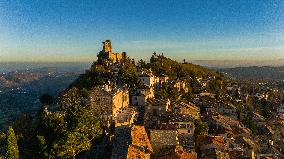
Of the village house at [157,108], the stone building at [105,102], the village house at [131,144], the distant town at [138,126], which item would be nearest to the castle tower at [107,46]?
the distant town at [138,126]

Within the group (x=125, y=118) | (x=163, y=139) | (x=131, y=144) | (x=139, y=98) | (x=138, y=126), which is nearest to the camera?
(x=131, y=144)

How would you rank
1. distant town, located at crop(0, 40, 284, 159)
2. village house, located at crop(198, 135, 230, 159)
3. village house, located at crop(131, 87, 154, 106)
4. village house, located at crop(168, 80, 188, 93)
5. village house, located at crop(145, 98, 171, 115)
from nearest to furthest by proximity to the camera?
distant town, located at crop(0, 40, 284, 159) < village house, located at crop(198, 135, 230, 159) < village house, located at crop(145, 98, 171, 115) < village house, located at crop(131, 87, 154, 106) < village house, located at crop(168, 80, 188, 93)

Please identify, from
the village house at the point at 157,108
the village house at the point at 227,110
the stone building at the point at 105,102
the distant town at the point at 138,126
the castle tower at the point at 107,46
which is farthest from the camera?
the castle tower at the point at 107,46

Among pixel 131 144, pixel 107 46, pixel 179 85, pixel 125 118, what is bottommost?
pixel 131 144

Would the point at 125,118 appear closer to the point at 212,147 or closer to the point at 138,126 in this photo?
the point at 138,126

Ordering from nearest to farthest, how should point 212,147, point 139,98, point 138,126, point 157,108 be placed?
point 138,126 → point 212,147 → point 157,108 → point 139,98

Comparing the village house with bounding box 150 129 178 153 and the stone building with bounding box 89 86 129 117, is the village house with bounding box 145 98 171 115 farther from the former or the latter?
the village house with bounding box 150 129 178 153

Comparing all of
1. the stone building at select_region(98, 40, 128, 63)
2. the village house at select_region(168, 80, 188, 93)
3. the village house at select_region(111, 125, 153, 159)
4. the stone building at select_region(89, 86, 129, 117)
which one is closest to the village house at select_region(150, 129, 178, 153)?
the village house at select_region(111, 125, 153, 159)

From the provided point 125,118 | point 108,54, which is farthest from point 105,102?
point 108,54

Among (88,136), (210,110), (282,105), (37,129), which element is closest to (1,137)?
(37,129)

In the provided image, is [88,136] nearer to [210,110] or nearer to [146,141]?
[146,141]

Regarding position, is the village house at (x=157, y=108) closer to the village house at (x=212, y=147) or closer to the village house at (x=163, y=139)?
the village house at (x=212, y=147)

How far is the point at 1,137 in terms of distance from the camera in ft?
158

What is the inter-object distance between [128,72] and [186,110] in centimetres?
1297
